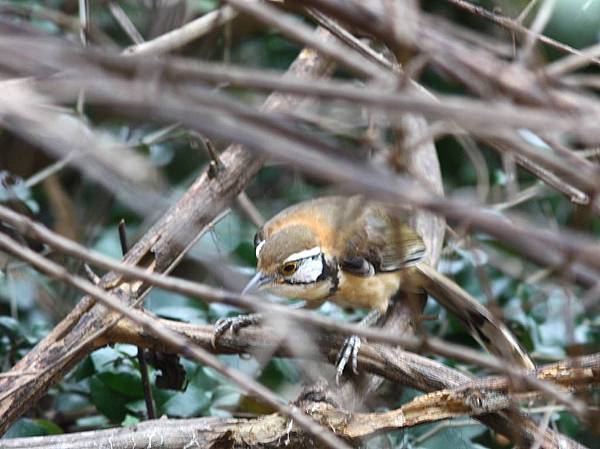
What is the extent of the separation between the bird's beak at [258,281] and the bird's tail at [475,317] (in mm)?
682

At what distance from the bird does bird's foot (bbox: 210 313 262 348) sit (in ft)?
0.84

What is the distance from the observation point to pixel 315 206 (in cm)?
420

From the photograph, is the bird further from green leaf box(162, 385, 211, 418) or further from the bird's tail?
green leaf box(162, 385, 211, 418)

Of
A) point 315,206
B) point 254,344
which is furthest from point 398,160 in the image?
point 315,206

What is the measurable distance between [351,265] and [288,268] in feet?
1.11

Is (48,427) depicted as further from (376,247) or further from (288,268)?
(376,247)

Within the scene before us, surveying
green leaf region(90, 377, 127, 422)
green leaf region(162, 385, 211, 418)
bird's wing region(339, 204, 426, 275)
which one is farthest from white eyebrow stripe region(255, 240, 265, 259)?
green leaf region(90, 377, 127, 422)

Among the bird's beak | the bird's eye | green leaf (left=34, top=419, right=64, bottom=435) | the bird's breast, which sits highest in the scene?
the bird's eye

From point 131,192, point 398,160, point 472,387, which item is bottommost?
point 472,387

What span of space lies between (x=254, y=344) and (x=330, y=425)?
0.59 m

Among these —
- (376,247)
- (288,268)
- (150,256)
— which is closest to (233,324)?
(150,256)

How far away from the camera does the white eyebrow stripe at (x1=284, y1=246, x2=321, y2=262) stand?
3854 mm

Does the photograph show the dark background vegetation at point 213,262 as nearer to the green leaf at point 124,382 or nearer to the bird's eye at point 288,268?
the green leaf at point 124,382

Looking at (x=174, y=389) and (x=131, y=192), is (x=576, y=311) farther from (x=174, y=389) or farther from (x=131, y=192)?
(x=131, y=192)
